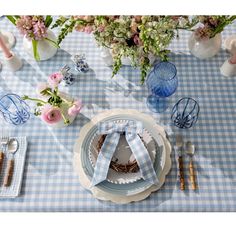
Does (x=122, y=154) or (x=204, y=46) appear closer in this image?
(x=122, y=154)

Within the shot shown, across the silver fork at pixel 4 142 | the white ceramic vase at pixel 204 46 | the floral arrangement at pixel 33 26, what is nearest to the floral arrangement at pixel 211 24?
the white ceramic vase at pixel 204 46

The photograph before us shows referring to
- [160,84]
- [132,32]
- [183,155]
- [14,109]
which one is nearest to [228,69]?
[160,84]

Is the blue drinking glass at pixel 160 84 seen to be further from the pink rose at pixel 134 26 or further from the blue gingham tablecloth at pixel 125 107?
the pink rose at pixel 134 26

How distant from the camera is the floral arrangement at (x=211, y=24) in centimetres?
132

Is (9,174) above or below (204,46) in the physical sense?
below

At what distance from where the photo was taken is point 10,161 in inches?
53.2

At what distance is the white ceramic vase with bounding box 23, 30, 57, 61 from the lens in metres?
1.48

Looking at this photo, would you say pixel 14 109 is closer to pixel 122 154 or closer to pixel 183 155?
pixel 122 154

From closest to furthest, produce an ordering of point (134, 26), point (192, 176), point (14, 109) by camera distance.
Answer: point (134, 26), point (192, 176), point (14, 109)

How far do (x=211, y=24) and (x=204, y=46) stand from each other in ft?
0.43

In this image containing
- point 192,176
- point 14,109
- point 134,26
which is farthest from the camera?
point 14,109

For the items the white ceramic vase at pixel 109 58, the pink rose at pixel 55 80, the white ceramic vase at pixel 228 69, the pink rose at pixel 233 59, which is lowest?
the pink rose at pixel 55 80

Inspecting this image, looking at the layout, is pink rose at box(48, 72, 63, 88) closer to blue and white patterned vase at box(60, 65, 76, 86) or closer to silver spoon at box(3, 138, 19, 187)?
blue and white patterned vase at box(60, 65, 76, 86)

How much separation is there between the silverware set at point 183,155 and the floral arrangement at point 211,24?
0.45 metres
